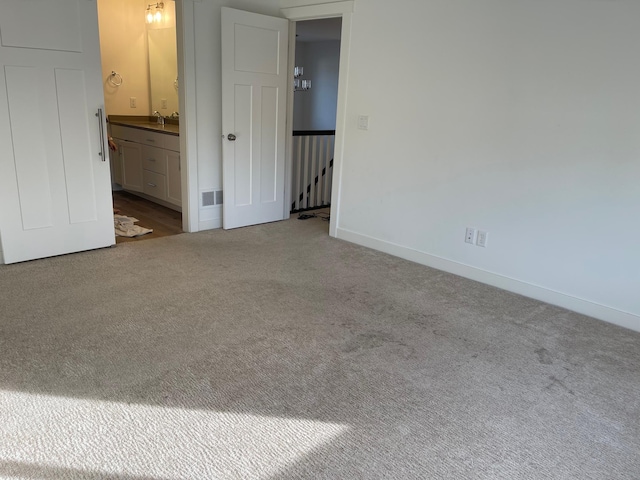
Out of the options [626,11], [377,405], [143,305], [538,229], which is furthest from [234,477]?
[626,11]

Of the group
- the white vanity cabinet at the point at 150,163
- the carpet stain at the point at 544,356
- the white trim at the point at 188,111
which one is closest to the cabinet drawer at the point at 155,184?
the white vanity cabinet at the point at 150,163

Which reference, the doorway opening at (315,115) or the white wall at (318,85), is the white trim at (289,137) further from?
the white wall at (318,85)

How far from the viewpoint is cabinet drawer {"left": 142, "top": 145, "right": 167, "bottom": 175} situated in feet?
17.1

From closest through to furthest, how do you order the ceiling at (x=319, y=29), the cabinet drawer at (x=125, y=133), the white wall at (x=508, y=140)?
the white wall at (x=508, y=140)
the cabinet drawer at (x=125, y=133)
the ceiling at (x=319, y=29)

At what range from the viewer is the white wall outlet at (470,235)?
3.62 m

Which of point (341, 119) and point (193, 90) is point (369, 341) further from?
point (193, 90)

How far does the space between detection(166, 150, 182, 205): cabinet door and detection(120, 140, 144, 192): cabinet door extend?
0.71m

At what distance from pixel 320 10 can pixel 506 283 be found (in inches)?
114

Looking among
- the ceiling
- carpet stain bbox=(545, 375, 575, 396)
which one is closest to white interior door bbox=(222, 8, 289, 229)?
the ceiling

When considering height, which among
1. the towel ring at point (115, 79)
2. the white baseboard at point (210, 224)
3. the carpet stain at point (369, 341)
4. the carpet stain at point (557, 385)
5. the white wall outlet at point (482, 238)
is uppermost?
the towel ring at point (115, 79)

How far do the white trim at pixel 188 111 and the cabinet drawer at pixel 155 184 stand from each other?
2.83ft

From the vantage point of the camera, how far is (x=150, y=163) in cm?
545

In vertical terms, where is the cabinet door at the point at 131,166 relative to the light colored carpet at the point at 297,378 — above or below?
above

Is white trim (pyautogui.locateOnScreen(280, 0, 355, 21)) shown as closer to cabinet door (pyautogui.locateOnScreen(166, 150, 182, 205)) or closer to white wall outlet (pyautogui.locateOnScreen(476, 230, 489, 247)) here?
cabinet door (pyautogui.locateOnScreen(166, 150, 182, 205))
